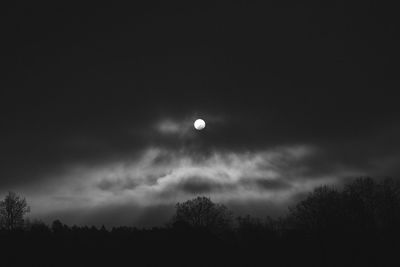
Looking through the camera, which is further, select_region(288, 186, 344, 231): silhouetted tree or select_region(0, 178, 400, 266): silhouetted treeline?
select_region(288, 186, 344, 231): silhouetted tree

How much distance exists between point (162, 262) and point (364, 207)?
6508 cm

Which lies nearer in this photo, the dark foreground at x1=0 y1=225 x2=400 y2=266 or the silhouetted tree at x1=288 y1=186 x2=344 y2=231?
the dark foreground at x1=0 y1=225 x2=400 y2=266

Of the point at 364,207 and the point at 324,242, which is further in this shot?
the point at 364,207

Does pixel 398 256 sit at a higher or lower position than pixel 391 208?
lower

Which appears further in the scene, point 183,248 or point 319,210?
point 319,210

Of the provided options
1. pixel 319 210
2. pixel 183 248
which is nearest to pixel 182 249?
pixel 183 248

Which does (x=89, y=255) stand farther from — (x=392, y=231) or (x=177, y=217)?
(x=177, y=217)

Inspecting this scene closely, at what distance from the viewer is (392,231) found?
282ft

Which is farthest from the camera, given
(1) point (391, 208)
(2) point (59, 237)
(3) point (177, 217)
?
(3) point (177, 217)

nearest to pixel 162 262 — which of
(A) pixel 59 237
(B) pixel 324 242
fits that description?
(A) pixel 59 237

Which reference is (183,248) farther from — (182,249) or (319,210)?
(319,210)

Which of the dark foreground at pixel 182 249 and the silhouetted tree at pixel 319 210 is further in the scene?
the silhouetted tree at pixel 319 210

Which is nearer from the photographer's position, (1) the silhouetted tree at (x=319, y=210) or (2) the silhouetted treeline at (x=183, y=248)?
(2) the silhouetted treeline at (x=183, y=248)

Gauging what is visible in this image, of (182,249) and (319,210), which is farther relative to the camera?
(319,210)
